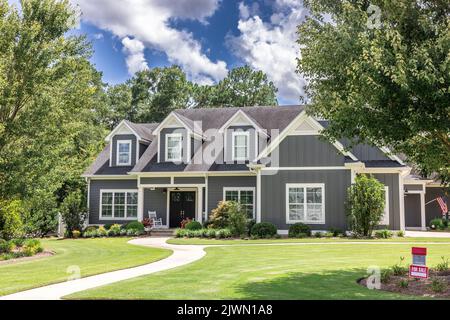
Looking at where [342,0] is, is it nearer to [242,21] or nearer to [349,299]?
[242,21]

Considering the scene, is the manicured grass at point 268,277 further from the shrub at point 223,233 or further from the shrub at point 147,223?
the shrub at point 147,223

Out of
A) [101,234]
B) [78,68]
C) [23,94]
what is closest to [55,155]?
[23,94]

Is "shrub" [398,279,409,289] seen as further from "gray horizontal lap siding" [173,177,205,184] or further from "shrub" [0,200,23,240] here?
"gray horizontal lap siding" [173,177,205,184]

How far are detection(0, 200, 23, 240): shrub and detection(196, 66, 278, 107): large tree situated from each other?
35.9m

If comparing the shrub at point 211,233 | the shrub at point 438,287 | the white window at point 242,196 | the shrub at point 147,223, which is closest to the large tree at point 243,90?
the white window at point 242,196

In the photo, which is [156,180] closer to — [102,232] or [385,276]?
[102,232]

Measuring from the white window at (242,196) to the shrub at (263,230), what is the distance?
113 inches

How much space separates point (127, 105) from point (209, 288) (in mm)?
46570

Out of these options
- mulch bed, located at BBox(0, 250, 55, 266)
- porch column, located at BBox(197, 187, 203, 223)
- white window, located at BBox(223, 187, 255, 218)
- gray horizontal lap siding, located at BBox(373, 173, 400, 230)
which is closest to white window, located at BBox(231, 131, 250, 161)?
white window, located at BBox(223, 187, 255, 218)

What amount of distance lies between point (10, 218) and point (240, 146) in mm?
13150

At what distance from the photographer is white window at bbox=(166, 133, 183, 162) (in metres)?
27.7

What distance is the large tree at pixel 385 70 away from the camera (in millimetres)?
7793

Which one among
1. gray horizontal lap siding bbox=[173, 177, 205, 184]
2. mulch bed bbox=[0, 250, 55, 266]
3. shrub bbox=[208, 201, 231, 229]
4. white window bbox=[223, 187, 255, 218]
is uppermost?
gray horizontal lap siding bbox=[173, 177, 205, 184]
